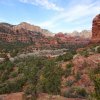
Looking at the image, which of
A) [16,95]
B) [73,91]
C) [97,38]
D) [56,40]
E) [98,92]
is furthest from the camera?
[56,40]

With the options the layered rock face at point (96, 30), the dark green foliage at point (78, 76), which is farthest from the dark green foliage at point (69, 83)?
the layered rock face at point (96, 30)

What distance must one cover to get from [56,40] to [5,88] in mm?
122045

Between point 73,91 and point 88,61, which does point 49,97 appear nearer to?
point 73,91

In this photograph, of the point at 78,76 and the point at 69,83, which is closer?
the point at 69,83

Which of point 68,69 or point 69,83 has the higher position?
point 68,69

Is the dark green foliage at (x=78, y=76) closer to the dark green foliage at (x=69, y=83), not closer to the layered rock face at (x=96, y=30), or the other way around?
the dark green foliage at (x=69, y=83)

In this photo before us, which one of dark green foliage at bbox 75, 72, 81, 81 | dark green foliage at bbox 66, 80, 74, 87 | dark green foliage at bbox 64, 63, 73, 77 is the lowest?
dark green foliage at bbox 66, 80, 74, 87

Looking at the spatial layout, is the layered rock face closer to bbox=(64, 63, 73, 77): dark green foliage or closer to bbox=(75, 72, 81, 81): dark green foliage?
bbox=(64, 63, 73, 77): dark green foliage

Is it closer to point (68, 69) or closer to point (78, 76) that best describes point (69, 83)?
point (78, 76)

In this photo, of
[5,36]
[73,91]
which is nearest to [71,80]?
[73,91]

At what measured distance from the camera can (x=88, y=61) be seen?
1642 inches

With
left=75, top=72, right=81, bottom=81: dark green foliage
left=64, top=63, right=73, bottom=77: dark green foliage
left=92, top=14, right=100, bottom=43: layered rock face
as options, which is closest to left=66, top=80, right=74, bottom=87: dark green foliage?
left=75, top=72, right=81, bottom=81: dark green foliage

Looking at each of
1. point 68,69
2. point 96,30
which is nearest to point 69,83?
point 68,69

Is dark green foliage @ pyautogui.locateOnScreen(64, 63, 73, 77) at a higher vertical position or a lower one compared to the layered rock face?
lower
